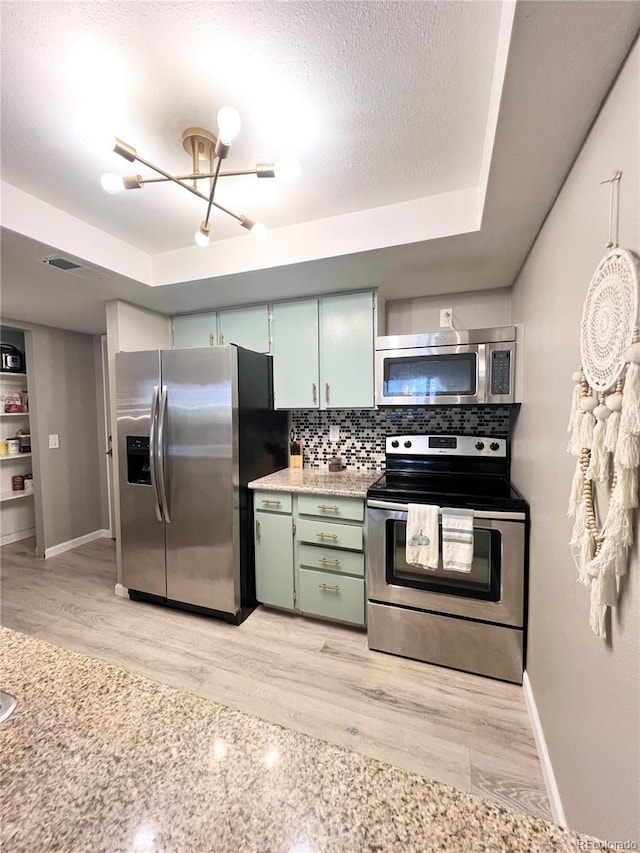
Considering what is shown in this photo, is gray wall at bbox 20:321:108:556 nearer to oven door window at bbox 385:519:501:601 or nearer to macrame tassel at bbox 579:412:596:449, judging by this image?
oven door window at bbox 385:519:501:601

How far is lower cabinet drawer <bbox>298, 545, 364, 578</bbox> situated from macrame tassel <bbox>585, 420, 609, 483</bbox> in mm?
1536

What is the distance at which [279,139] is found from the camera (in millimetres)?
1396

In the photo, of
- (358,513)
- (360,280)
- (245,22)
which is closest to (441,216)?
(360,280)

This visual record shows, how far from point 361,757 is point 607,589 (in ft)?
2.25

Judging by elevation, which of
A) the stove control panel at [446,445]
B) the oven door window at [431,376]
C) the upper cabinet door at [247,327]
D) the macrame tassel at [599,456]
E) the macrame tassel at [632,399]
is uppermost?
the upper cabinet door at [247,327]

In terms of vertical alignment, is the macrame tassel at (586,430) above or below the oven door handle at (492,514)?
above

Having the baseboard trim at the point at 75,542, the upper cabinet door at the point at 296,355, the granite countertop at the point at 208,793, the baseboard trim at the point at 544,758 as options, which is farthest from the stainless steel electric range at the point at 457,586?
the baseboard trim at the point at 75,542

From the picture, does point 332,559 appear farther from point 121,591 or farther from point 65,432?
point 65,432

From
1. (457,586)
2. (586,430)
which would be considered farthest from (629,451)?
(457,586)

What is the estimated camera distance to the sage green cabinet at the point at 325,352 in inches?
96.3

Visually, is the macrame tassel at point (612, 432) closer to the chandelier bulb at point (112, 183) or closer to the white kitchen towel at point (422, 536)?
the white kitchen towel at point (422, 536)

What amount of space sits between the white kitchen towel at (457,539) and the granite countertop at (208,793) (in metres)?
1.42

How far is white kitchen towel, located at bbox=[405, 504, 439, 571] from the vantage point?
1.84 meters

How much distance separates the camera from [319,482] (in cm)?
238
